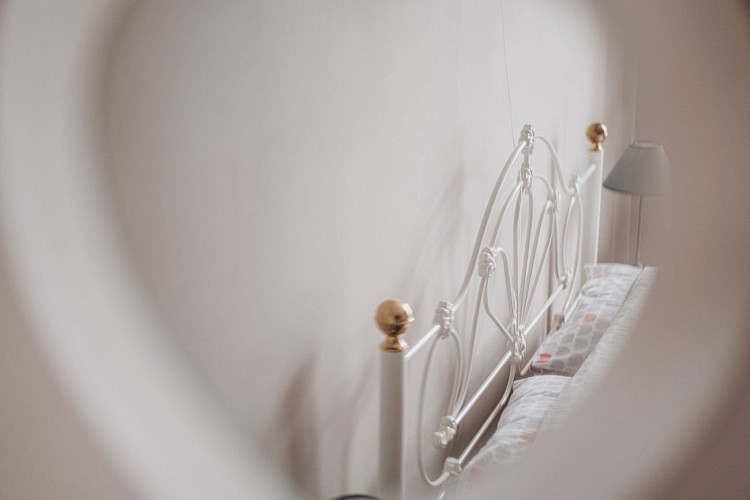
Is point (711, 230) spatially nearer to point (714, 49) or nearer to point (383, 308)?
point (714, 49)

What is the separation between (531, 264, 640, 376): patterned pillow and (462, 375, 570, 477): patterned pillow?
12 cm

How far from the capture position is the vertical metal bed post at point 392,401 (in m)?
1.13

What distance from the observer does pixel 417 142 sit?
1.41 metres

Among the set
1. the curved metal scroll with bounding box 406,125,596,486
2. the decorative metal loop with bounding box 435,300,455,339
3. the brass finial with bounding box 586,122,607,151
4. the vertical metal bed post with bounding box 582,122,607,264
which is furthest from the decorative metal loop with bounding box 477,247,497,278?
the vertical metal bed post with bounding box 582,122,607,264

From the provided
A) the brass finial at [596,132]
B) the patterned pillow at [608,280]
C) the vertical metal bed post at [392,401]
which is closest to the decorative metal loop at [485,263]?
the vertical metal bed post at [392,401]

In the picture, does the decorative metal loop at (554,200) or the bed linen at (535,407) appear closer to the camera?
the bed linen at (535,407)

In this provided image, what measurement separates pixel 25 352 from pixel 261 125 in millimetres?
437

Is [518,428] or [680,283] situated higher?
[680,283]

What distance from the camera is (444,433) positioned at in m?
1.52

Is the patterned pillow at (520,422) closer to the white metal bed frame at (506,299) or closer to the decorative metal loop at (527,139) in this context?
the white metal bed frame at (506,299)

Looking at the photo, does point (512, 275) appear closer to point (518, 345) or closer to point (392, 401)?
point (518, 345)

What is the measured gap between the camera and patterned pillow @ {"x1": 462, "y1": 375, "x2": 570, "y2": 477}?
4.37 ft

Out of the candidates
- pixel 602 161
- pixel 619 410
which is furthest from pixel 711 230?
pixel 602 161

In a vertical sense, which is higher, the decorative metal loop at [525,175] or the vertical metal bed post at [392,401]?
the decorative metal loop at [525,175]
